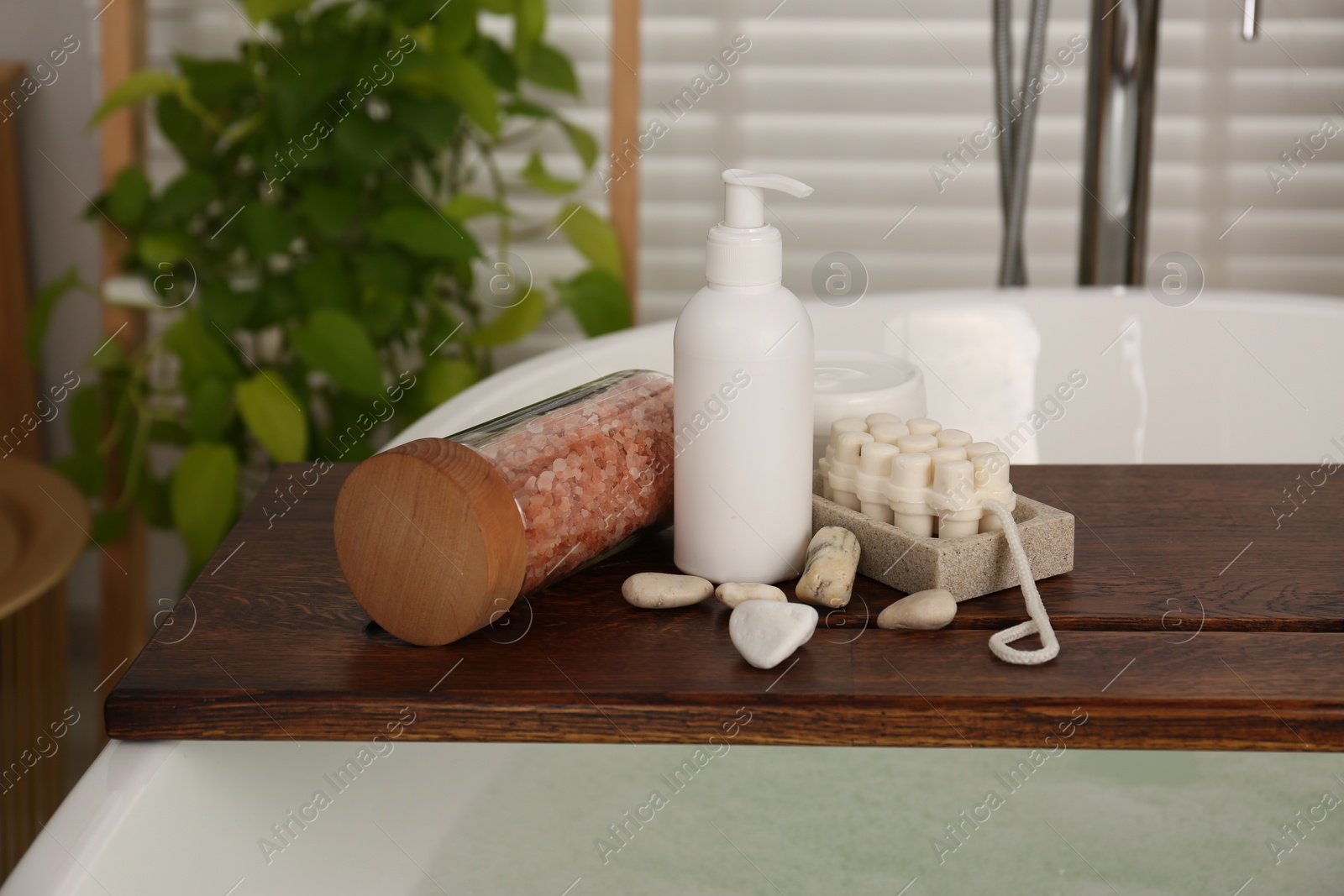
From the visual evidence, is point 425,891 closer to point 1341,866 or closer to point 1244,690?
point 1244,690

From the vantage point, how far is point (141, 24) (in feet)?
5.15

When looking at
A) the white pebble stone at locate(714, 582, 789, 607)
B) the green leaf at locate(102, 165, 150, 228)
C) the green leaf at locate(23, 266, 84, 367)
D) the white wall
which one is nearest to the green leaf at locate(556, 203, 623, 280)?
the green leaf at locate(102, 165, 150, 228)

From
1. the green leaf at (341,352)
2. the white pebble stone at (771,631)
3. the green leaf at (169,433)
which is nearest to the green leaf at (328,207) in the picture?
the green leaf at (341,352)

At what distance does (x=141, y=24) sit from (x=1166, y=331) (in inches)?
50.8

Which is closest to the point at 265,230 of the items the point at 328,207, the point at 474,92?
the point at 328,207

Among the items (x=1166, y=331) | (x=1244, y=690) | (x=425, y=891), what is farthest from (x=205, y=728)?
(x=1166, y=331)

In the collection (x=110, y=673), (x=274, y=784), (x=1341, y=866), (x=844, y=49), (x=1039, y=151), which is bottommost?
(x=110, y=673)

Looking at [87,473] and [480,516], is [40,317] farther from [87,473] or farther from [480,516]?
[480,516]

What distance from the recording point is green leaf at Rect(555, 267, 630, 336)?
4.81ft

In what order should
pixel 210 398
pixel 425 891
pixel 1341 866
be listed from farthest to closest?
pixel 210 398
pixel 1341 866
pixel 425 891

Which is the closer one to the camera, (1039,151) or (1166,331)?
(1166,331)

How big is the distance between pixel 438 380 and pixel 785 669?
1.01 meters

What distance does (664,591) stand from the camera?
1.90 ft

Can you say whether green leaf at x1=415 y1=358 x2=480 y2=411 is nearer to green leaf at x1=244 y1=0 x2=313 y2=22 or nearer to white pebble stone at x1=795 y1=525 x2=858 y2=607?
green leaf at x1=244 y1=0 x2=313 y2=22
